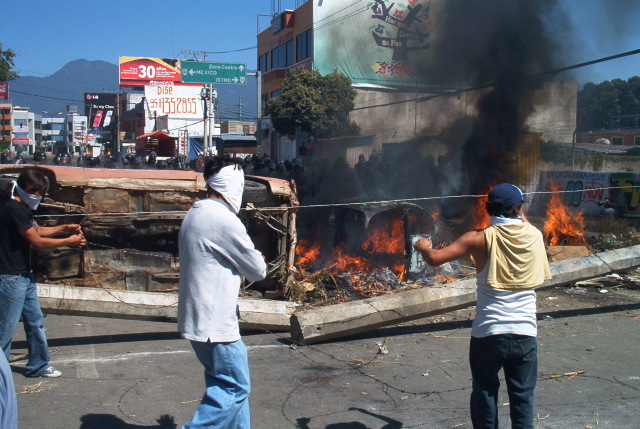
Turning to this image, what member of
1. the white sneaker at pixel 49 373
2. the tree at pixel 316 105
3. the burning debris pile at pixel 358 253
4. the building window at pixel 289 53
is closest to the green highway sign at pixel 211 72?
the tree at pixel 316 105

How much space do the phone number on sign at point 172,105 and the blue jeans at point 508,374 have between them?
177 feet

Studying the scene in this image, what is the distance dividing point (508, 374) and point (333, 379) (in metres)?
1.82

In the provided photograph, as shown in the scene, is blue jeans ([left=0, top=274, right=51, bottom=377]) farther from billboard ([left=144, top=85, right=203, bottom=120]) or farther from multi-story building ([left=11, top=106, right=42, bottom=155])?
multi-story building ([left=11, top=106, right=42, bottom=155])

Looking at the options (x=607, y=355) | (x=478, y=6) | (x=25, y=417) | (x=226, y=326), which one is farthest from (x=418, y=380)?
(x=478, y=6)

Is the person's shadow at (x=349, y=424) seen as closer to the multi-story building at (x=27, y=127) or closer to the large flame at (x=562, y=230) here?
the large flame at (x=562, y=230)

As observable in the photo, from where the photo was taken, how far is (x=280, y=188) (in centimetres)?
722

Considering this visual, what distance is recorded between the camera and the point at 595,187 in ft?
59.1

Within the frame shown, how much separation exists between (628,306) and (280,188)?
15.0 feet

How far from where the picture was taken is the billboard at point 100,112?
71.8m

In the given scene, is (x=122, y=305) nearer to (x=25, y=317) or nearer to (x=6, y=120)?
(x=25, y=317)

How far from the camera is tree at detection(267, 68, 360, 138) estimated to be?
1173 inches

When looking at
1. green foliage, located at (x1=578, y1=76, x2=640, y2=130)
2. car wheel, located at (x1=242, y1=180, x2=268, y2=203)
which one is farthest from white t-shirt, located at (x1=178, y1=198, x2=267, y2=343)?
green foliage, located at (x1=578, y1=76, x2=640, y2=130)

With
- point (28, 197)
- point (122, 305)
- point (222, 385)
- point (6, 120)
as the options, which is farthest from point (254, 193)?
point (6, 120)

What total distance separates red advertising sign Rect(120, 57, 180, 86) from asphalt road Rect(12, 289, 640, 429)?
57.6m
